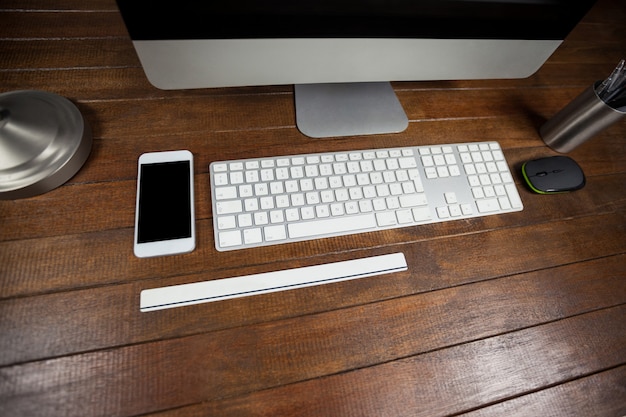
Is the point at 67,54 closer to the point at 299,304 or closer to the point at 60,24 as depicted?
the point at 60,24

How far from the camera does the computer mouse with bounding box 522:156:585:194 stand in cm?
61

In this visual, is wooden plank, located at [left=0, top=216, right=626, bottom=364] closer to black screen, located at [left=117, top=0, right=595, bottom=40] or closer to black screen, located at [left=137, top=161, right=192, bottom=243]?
black screen, located at [left=137, top=161, right=192, bottom=243]

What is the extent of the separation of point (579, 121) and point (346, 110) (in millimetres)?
399

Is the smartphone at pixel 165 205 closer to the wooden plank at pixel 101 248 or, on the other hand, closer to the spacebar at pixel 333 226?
the wooden plank at pixel 101 248

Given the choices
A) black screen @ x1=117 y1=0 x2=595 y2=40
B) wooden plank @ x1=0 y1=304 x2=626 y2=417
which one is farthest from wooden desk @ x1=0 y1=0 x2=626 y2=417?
black screen @ x1=117 y1=0 x2=595 y2=40

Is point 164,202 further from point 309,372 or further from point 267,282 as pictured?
point 309,372

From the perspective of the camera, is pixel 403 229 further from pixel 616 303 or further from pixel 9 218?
pixel 9 218

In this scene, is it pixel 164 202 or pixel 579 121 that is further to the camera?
pixel 579 121

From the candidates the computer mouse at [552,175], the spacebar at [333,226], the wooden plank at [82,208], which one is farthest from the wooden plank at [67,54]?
the computer mouse at [552,175]

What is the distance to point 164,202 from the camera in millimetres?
492

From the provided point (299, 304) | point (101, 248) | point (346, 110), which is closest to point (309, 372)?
point (299, 304)

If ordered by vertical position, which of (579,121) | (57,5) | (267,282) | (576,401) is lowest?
(576,401)

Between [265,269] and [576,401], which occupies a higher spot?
[265,269]

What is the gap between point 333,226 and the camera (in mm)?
515
